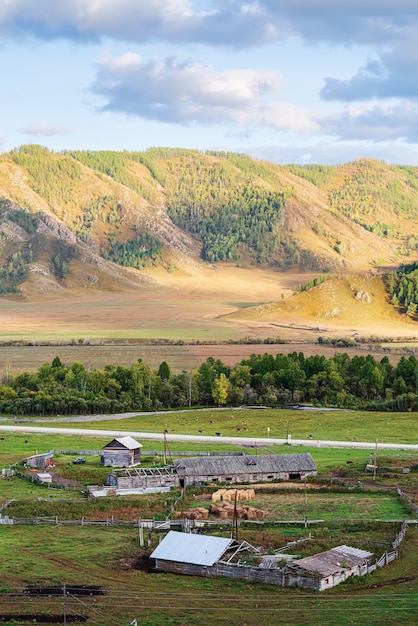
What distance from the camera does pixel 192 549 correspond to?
4734 cm

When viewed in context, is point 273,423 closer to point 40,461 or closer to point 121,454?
point 121,454

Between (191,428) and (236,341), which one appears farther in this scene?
(236,341)

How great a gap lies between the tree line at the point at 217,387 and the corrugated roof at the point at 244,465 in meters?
43.9

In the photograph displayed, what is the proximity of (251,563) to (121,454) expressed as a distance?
3228 centimetres

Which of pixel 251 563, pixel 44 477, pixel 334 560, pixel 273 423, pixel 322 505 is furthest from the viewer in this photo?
pixel 273 423

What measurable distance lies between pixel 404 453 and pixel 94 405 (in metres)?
46.6

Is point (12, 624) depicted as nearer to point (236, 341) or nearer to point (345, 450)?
point (345, 450)

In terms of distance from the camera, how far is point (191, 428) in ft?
334

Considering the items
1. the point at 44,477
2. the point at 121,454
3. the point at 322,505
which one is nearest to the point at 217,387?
the point at 121,454

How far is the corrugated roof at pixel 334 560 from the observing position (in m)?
44.7

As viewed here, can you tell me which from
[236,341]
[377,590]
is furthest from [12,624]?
[236,341]

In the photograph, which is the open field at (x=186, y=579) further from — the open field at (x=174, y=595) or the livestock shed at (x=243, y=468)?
the livestock shed at (x=243, y=468)

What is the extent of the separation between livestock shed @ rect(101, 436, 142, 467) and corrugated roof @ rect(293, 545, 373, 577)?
31.0 meters

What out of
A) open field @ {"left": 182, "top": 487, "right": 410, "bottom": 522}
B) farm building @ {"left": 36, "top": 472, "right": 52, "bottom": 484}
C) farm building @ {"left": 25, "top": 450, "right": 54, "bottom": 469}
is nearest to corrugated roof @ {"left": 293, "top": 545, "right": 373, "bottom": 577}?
open field @ {"left": 182, "top": 487, "right": 410, "bottom": 522}
